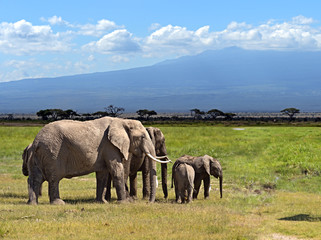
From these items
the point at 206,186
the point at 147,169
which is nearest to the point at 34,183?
the point at 147,169

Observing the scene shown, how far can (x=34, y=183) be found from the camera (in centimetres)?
1911

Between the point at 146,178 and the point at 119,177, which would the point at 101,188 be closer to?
the point at 119,177

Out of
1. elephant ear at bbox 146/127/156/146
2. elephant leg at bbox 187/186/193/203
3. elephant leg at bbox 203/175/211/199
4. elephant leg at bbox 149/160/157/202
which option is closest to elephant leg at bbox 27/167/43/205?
elephant leg at bbox 149/160/157/202

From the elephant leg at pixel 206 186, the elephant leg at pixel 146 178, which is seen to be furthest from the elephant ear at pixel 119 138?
the elephant leg at pixel 206 186

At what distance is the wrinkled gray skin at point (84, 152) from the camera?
19000mm

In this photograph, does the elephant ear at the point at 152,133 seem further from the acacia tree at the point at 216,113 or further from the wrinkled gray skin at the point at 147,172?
the acacia tree at the point at 216,113

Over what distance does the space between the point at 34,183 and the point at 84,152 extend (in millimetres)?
2036

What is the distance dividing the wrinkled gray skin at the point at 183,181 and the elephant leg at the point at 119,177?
1988 millimetres

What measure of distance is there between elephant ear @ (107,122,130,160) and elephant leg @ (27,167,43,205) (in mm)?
2782

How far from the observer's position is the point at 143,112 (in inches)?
7151

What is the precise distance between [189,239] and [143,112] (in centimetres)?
16826

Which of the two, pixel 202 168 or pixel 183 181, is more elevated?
pixel 202 168

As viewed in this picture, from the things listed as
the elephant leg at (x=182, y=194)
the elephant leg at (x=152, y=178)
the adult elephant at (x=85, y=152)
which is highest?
the adult elephant at (x=85, y=152)

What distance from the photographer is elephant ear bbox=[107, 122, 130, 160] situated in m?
19.4
